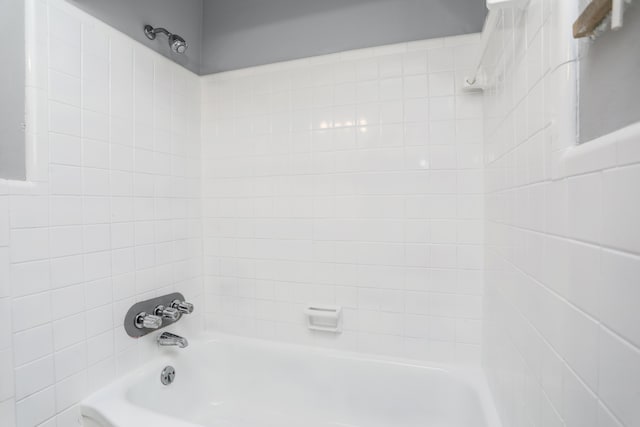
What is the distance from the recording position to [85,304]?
121 centimetres

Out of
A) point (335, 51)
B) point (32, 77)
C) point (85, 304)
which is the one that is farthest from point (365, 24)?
point (85, 304)

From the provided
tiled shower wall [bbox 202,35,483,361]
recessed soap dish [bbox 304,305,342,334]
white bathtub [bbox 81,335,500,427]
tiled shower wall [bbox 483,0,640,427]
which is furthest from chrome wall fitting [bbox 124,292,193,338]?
tiled shower wall [bbox 483,0,640,427]

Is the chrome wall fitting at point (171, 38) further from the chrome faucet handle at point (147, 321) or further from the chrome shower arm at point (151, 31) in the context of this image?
the chrome faucet handle at point (147, 321)

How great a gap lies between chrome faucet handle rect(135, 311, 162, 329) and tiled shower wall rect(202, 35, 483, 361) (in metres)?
0.46

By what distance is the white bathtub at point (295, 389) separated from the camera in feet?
4.56

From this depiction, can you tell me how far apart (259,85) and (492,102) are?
48.8 inches

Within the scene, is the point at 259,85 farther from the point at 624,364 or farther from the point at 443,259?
the point at 624,364

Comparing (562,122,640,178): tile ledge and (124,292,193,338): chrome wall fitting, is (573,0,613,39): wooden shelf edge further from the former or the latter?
(124,292,193,338): chrome wall fitting

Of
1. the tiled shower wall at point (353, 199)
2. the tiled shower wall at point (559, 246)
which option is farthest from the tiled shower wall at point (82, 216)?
the tiled shower wall at point (559, 246)

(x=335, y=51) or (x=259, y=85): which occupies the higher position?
(x=335, y=51)

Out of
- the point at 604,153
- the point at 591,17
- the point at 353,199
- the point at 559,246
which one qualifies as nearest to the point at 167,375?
the point at 353,199

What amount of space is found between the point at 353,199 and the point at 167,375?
52.2 inches

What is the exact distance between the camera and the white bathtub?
1.39m

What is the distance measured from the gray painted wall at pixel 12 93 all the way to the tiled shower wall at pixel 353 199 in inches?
35.2
